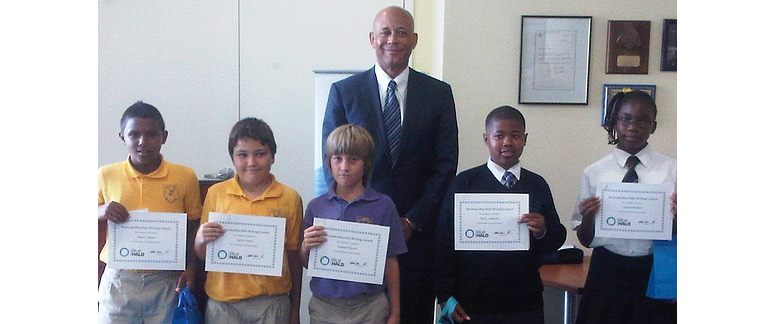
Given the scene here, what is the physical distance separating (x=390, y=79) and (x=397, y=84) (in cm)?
4

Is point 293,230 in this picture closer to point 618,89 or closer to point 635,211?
point 635,211

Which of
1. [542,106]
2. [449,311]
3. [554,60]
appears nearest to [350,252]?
[449,311]

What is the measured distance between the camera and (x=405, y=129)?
257 centimetres

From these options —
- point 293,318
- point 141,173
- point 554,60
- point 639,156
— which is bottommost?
point 293,318

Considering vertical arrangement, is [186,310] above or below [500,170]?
below

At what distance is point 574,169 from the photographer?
3.83 metres

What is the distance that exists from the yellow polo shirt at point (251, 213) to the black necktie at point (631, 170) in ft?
4.26

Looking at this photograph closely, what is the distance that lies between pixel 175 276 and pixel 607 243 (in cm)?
172

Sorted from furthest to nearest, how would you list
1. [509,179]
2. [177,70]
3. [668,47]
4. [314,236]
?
[177,70] → [668,47] → [509,179] → [314,236]

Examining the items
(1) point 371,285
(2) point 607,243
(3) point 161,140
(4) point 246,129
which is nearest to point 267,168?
(4) point 246,129

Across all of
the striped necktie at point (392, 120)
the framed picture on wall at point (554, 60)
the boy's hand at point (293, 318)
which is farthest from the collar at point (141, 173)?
the framed picture on wall at point (554, 60)

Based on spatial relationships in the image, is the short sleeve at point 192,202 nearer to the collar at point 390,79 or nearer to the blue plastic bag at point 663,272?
the collar at point 390,79

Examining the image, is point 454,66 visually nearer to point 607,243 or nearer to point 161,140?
point 607,243

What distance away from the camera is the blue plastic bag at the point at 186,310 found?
2.27 metres
